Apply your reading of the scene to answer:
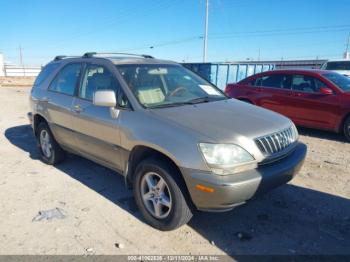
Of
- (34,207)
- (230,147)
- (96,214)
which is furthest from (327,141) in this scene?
(34,207)

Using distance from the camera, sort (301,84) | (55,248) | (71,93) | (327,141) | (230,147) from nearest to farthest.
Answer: (230,147) < (55,248) < (71,93) < (327,141) < (301,84)

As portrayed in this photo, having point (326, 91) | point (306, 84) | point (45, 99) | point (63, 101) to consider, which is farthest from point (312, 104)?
point (45, 99)

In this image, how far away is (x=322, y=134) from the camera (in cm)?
709

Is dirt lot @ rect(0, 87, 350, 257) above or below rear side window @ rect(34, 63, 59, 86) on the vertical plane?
below

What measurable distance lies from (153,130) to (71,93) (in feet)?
6.09

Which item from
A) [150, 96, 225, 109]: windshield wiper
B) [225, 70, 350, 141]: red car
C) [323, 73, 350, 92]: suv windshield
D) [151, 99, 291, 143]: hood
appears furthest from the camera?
[323, 73, 350, 92]: suv windshield

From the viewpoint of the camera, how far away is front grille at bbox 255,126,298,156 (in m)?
2.88

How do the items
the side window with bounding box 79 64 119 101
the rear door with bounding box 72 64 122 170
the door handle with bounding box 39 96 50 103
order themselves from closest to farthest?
the rear door with bounding box 72 64 122 170, the side window with bounding box 79 64 119 101, the door handle with bounding box 39 96 50 103

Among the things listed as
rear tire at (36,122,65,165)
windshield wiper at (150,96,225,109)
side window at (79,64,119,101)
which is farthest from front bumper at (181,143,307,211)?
rear tire at (36,122,65,165)

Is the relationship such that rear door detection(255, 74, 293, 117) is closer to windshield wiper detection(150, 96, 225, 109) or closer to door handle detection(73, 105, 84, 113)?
windshield wiper detection(150, 96, 225, 109)

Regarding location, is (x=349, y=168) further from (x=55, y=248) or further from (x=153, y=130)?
(x=55, y=248)

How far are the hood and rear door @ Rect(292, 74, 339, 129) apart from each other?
3614 millimetres

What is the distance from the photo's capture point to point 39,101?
5.04 m

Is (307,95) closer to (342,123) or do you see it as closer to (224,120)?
(342,123)
